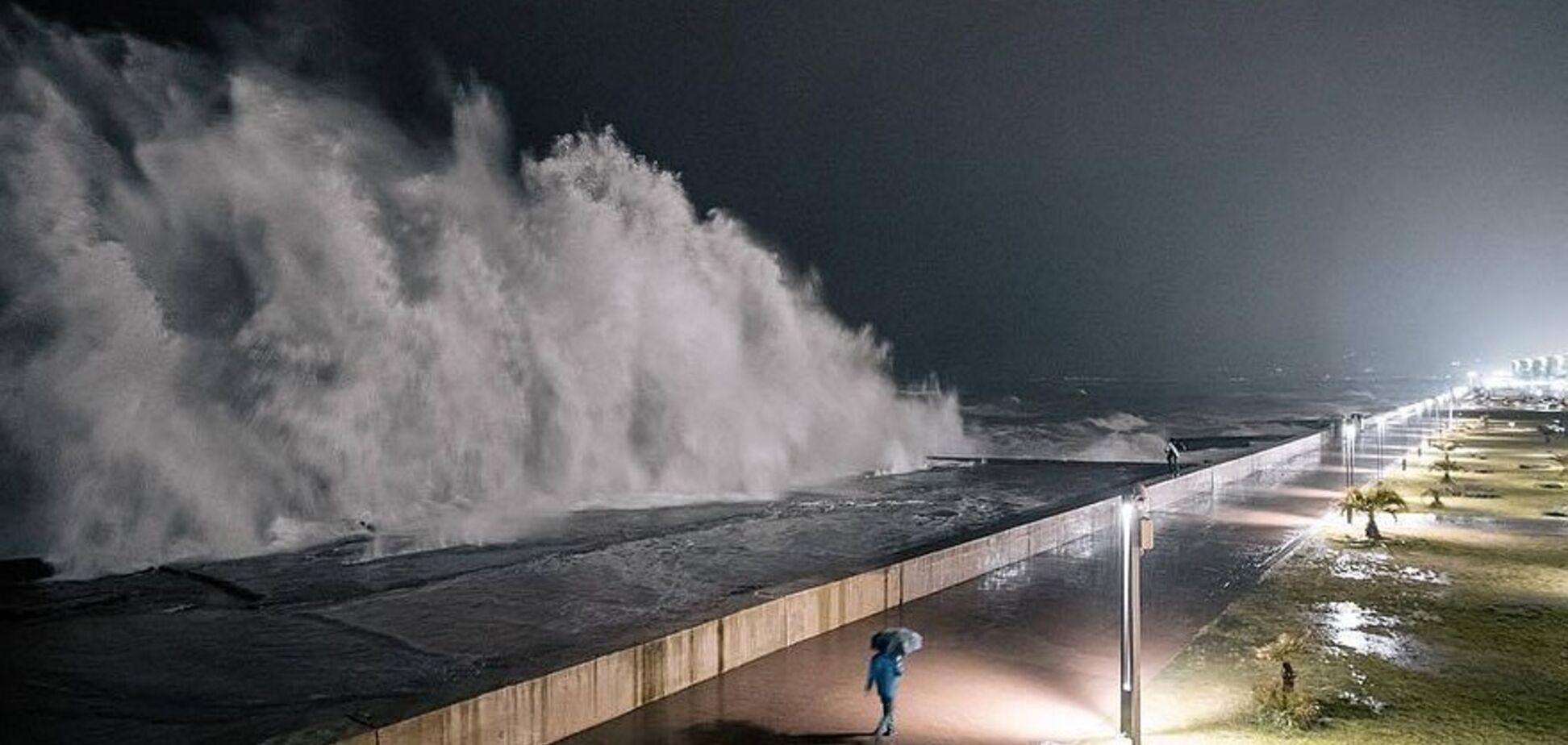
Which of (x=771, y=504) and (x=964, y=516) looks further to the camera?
(x=771, y=504)

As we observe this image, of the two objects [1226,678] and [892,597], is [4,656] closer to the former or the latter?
[892,597]

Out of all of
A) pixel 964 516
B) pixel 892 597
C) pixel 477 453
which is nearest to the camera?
pixel 892 597

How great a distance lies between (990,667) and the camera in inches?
395

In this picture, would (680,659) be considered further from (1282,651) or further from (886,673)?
(1282,651)

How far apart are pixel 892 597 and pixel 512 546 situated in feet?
30.5

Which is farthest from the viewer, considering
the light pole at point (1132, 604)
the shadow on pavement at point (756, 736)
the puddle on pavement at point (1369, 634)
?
the puddle on pavement at point (1369, 634)

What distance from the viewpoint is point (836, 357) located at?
127ft

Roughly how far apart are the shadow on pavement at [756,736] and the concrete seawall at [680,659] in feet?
2.45

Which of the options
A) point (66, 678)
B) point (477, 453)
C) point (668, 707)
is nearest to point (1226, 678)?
point (668, 707)

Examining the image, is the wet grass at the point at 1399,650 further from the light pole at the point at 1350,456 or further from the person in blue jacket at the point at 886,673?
the light pole at the point at 1350,456

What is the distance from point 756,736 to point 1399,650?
690cm

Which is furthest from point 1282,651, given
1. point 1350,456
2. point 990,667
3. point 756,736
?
point 1350,456

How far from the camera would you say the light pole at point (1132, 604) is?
736cm

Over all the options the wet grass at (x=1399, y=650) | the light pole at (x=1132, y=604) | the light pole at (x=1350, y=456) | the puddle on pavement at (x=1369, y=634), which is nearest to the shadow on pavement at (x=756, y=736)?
the light pole at (x=1132, y=604)
